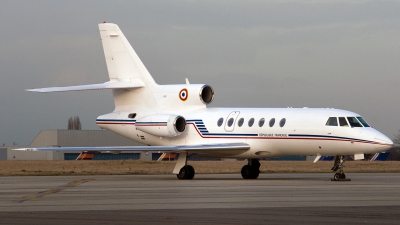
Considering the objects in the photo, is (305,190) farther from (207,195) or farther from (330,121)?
(330,121)

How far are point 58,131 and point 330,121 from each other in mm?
66077

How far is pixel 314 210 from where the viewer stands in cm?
1481

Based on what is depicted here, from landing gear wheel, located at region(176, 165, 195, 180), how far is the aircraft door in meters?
2.38

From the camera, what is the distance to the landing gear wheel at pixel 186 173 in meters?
30.9

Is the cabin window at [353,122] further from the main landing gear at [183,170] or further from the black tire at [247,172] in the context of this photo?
the main landing gear at [183,170]

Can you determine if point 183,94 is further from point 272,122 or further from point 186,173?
point 272,122

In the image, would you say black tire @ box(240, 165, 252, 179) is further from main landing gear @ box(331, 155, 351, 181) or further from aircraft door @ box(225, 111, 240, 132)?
main landing gear @ box(331, 155, 351, 181)

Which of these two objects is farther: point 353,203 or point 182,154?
point 182,154

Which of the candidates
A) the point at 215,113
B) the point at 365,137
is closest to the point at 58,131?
the point at 215,113

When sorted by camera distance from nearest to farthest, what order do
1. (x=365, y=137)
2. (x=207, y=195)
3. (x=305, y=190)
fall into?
1. (x=207, y=195)
2. (x=305, y=190)
3. (x=365, y=137)

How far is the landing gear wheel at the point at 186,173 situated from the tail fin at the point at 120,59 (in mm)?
5451

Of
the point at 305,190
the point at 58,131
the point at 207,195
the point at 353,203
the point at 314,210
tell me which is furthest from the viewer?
the point at 58,131

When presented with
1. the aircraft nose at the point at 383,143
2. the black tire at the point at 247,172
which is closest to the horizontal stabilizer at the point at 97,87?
the black tire at the point at 247,172

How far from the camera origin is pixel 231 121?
1230 inches
